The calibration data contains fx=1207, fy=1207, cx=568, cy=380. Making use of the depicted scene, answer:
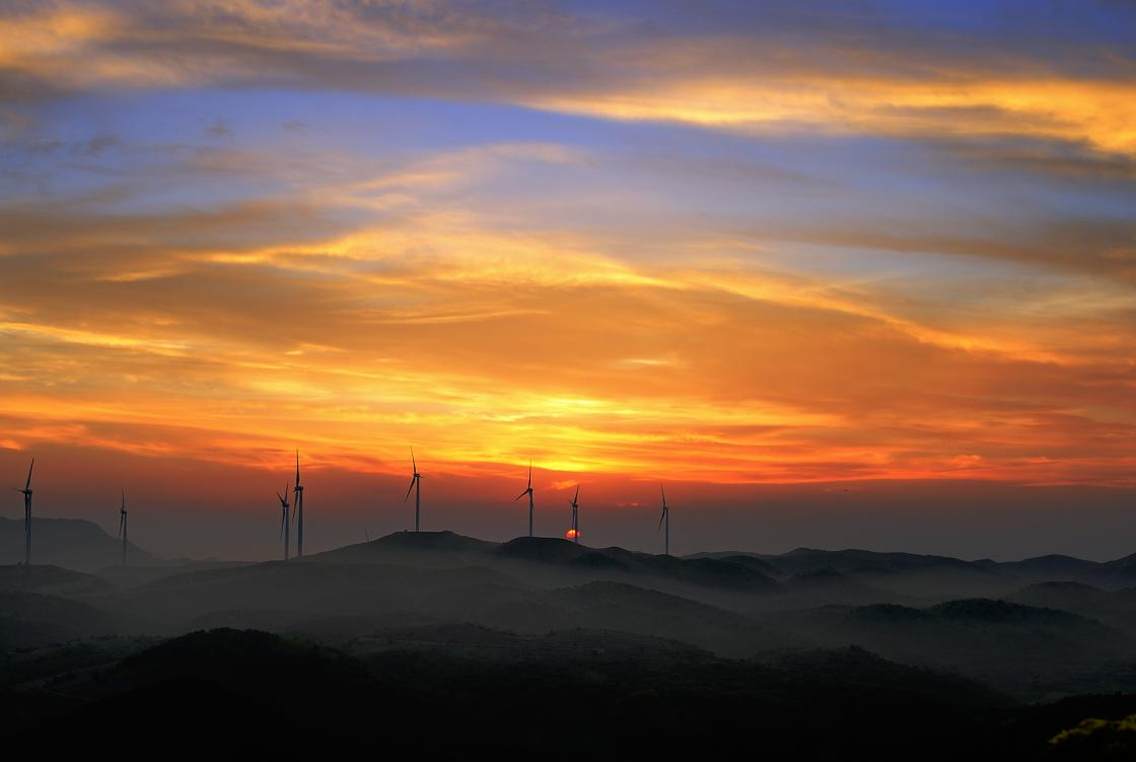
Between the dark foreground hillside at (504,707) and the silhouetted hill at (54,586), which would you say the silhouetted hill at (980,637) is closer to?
the dark foreground hillside at (504,707)

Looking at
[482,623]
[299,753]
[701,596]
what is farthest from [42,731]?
[701,596]

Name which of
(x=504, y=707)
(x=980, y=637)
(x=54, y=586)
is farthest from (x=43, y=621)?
(x=980, y=637)

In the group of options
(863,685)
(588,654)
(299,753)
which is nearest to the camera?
(299,753)

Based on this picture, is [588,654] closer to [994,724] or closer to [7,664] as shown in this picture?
[994,724]

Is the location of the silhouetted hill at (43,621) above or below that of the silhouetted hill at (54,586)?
above

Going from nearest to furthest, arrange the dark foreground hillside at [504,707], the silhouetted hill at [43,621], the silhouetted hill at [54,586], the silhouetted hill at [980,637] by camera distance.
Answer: the dark foreground hillside at [504,707]
the silhouetted hill at [980,637]
the silhouetted hill at [43,621]
the silhouetted hill at [54,586]

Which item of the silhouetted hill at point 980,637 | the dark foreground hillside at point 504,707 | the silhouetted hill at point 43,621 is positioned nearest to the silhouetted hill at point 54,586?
the silhouetted hill at point 43,621

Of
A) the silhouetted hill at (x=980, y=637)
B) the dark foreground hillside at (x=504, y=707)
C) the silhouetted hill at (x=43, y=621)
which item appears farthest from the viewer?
the silhouetted hill at (x=43, y=621)

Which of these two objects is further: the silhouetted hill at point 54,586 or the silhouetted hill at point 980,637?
the silhouetted hill at point 54,586
